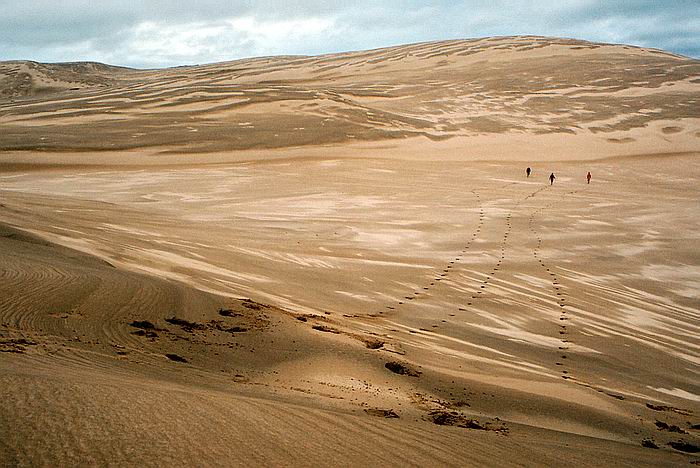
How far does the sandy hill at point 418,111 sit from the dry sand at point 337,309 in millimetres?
1552

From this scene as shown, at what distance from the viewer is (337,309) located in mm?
7508

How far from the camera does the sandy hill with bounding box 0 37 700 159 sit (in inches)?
1177

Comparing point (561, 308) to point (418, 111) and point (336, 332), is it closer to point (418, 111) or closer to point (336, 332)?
point (336, 332)

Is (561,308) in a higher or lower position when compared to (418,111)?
lower

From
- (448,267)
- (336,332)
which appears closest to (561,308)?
(448,267)

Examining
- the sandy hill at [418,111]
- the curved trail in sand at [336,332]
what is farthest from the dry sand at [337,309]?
the sandy hill at [418,111]

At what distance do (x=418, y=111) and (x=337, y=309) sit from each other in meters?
30.9

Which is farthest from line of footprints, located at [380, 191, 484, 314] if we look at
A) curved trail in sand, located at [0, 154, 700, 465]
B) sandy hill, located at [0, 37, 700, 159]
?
sandy hill, located at [0, 37, 700, 159]

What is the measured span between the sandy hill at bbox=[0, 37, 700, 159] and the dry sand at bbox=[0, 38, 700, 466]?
155 cm

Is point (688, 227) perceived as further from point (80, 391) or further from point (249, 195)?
point (80, 391)

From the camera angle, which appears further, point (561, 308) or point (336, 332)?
point (561, 308)

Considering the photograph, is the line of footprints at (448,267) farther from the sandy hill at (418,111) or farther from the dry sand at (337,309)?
the sandy hill at (418,111)

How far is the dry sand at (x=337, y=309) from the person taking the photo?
2969 mm

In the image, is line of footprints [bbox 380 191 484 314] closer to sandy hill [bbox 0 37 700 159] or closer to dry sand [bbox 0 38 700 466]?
dry sand [bbox 0 38 700 466]
